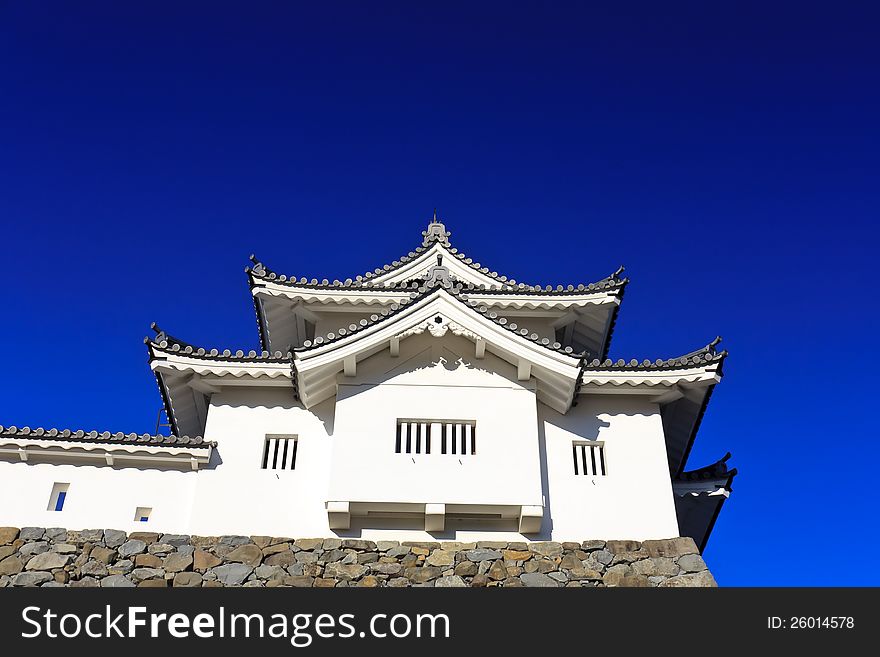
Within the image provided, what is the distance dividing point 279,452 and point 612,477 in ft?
17.7

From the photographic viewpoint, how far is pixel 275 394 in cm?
1426

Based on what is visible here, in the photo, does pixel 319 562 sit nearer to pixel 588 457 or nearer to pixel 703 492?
pixel 588 457

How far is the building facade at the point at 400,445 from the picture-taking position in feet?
42.1

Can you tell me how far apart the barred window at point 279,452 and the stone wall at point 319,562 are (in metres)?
1.28

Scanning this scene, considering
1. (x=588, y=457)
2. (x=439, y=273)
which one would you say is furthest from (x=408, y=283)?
(x=588, y=457)

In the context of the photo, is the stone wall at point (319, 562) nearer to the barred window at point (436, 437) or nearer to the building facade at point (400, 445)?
the building facade at point (400, 445)

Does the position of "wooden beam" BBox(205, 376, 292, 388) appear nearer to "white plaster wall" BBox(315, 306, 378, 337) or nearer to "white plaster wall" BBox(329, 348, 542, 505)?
"white plaster wall" BBox(329, 348, 542, 505)

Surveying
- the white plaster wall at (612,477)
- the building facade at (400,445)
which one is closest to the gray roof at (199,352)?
the building facade at (400,445)
